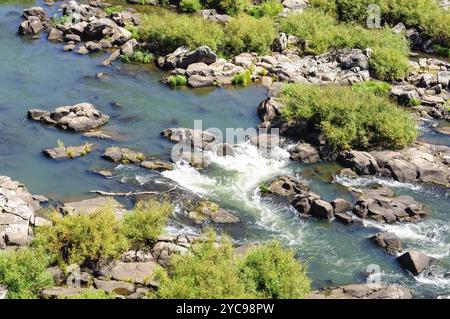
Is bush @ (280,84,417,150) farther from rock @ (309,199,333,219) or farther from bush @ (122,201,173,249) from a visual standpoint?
bush @ (122,201,173,249)

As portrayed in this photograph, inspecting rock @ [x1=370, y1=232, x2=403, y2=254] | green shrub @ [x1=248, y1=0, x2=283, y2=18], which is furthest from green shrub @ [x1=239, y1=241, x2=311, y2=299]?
green shrub @ [x1=248, y1=0, x2=283, y2=18]

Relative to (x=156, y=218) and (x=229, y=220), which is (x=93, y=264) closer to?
(x=156, y=218)

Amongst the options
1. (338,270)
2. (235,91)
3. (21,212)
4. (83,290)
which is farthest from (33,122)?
(338,270)

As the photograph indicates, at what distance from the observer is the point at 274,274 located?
89.1 feet

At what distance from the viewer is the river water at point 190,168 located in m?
33.2

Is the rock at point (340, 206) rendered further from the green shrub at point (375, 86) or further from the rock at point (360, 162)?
the green shrub at point (375, 86)

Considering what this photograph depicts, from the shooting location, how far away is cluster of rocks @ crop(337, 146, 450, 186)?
4097 centimetres

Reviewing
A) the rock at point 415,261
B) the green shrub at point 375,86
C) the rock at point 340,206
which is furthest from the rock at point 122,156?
the green shrub at point 375,86

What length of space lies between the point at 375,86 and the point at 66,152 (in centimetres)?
2647

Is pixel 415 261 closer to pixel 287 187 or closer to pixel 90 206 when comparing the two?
pixel 287 187

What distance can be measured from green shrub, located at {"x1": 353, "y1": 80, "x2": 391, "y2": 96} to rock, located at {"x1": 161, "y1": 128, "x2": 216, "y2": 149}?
574 inches

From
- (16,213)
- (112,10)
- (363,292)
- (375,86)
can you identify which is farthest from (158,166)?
(112,10)

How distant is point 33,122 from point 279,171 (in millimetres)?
17757

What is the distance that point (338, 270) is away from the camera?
31531 millimetres
